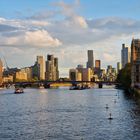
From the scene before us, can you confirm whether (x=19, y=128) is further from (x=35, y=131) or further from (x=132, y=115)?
(x=132, y=115)

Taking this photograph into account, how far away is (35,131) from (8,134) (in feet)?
15.8

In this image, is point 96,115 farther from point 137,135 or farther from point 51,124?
point 137,135

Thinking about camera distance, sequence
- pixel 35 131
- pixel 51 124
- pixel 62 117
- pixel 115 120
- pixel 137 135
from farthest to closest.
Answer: pixel 62 117 < pixel 115 120 < pixel 51 124 < pixel 35 131 < pixel 137 135

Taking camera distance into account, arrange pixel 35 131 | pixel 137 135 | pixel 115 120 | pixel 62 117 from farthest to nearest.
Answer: pixel 62 117 < pixel 115 120 < pixel 35 131 < pixel 137 135

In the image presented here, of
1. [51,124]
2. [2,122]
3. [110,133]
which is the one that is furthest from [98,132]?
[2,122]

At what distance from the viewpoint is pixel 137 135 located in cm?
7150

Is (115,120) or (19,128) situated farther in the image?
(115,120)

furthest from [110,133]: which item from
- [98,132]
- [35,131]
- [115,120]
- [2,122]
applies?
[2,122]

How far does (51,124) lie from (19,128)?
24.4 feet

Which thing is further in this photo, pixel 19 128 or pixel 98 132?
pixel 19 128

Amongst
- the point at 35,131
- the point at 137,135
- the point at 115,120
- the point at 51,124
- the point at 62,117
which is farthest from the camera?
the point at 62,117

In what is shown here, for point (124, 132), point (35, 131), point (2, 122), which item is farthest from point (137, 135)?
point (2, 122)

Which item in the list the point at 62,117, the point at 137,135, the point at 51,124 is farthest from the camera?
the point at 62,117

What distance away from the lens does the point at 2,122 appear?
3563 inches
